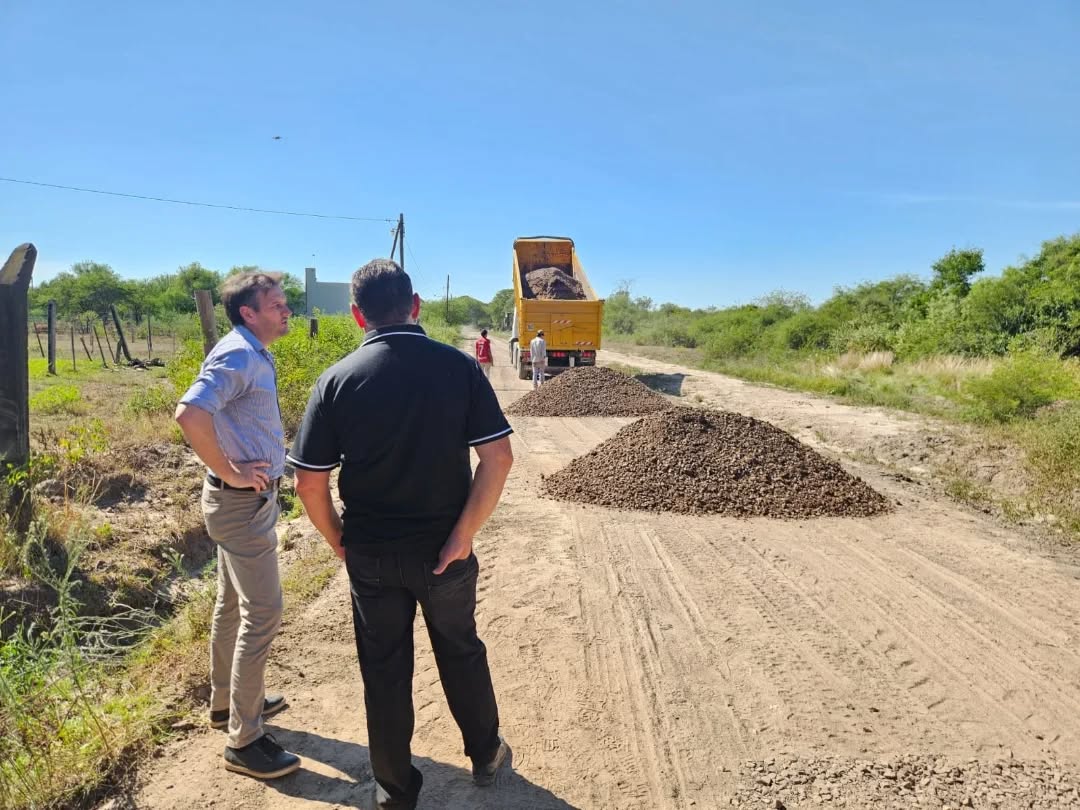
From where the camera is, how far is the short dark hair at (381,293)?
7.68 feet

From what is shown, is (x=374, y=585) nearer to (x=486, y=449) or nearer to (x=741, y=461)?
(x=486, y=449)

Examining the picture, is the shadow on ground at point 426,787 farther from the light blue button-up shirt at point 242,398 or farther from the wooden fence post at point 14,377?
the wooden fence post at point 14,377

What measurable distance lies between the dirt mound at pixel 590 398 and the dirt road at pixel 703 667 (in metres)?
7.24

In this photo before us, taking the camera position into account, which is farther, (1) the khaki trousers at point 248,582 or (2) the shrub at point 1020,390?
(2) the shrub at point 1020,390

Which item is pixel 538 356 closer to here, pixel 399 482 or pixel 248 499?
pixel 248 499

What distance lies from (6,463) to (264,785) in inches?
154

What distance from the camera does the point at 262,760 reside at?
8.89ft

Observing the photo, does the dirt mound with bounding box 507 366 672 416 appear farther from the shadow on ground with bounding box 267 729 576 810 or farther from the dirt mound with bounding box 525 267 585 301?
the shadow on ground with bounding box 267 729 576 810

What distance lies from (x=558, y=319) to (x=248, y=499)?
50.0ft

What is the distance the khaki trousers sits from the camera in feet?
8.76

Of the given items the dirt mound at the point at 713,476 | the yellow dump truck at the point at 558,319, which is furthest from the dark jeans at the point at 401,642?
the yellow dump truck at the point at 558,319

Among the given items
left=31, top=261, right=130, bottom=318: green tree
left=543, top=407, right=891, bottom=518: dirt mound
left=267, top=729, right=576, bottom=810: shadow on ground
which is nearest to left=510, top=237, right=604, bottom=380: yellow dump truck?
left=543, top=407, right=891, bottom=518: dirt mound

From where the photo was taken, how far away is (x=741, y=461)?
734cm

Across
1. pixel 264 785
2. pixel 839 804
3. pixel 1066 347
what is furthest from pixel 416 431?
pixel 1066 347
